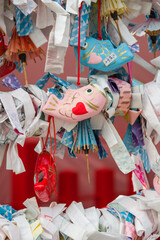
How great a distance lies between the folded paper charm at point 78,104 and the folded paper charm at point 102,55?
0.04 m

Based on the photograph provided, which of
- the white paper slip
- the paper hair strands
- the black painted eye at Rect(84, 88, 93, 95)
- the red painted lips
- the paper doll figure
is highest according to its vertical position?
the white paper slip

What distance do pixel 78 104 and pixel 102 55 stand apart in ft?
0.33

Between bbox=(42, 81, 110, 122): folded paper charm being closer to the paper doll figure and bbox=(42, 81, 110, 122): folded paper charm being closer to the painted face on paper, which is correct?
the painted face on paper

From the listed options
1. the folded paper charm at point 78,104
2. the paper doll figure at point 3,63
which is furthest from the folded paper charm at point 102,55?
the paper doll figure at point 3,63

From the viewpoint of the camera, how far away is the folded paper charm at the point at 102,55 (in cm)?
67

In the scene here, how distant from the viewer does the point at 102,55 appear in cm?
67

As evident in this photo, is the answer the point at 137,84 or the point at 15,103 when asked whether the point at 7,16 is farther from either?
the point at 137,84

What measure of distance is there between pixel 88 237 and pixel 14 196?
384 mm

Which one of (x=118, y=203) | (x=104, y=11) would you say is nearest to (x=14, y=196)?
(x=118, y=203)

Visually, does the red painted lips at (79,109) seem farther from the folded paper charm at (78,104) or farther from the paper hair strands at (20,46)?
the paper hair strands at (20,46)

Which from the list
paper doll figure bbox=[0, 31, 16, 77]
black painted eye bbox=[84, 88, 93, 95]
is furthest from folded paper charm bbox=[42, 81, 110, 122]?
paper doll figure bbox=[0, 31, 16, 77]

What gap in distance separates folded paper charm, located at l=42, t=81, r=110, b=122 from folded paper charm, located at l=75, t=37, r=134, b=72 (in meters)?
0.04

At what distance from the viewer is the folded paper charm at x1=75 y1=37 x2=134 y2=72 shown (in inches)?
26.5

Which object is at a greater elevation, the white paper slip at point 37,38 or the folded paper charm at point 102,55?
the white paper slip at point 37,38
